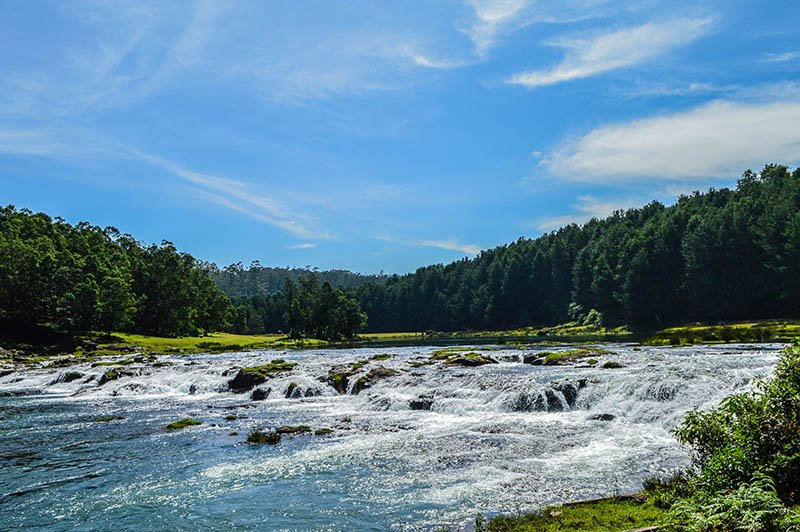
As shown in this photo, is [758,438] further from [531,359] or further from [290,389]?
[531,359]

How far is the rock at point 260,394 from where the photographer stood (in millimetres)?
39928

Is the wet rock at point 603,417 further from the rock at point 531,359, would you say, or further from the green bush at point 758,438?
the rock at point 531,359

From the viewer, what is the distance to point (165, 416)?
1287 inches

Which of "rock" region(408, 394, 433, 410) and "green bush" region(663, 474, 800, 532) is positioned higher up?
"green bush" region(663, 474, 800, 532)

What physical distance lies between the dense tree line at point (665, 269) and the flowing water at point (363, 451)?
79.2 meters

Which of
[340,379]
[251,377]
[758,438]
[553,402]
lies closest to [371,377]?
[340,379]

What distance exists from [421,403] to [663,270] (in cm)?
10807

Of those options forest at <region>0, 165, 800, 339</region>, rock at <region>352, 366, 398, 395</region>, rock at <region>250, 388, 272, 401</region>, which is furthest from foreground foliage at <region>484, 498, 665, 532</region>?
forest at <region>0, 165, 800, 339</region>

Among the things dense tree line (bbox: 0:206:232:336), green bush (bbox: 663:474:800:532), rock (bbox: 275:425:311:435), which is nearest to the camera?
green bush (bbox: 663:474:800:532)

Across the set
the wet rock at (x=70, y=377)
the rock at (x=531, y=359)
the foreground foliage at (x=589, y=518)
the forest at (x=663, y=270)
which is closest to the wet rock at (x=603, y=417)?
the foreground foliage at (x=589, y=518)

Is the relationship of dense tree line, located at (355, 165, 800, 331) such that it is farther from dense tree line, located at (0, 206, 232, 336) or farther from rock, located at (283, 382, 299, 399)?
rock, located at (283, 382, 299, 399)

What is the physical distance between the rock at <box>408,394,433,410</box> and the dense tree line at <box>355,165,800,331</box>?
300ft

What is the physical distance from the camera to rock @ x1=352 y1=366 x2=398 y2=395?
3853 cm

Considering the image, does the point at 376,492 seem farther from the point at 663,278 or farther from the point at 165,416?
the point at 663,278
